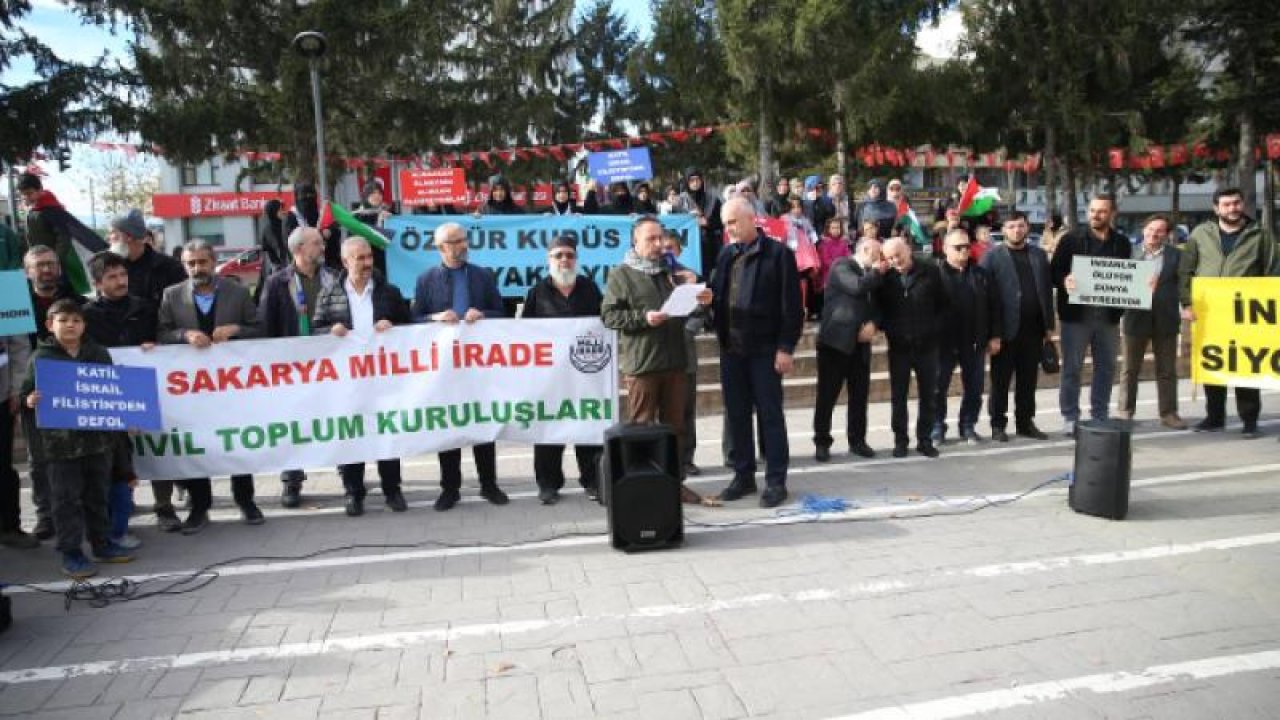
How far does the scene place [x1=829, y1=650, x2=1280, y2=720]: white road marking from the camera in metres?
3.31

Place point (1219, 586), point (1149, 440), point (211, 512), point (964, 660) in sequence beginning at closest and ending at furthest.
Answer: point (964, 660)
point (1219, 586)
point (211, 512)
point (1149, 440)

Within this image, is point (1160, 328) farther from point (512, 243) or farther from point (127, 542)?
point (127, 542)

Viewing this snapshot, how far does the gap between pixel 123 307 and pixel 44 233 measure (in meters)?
Result: 2.12

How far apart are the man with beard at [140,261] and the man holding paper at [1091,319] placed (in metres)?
7.43

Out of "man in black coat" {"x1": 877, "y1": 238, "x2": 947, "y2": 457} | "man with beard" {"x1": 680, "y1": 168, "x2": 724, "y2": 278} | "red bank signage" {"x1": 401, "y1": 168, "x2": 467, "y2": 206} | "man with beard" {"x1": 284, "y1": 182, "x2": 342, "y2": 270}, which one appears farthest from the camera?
"red bank signage" {"x1": 401, "y1": 168, "x2": 467, "y2": 206}

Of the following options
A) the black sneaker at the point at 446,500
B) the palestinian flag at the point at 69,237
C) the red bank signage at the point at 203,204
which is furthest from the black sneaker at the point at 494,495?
the red bank signage at the point at 203,204

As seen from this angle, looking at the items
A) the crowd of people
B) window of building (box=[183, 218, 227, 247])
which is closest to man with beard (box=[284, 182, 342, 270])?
the crowd of people

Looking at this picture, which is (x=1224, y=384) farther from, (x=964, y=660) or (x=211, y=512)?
(x=211, y=512)

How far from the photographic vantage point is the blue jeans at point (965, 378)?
7.98m

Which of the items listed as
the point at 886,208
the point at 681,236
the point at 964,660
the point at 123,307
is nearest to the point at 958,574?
the point at 964,660

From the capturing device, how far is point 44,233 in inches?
293

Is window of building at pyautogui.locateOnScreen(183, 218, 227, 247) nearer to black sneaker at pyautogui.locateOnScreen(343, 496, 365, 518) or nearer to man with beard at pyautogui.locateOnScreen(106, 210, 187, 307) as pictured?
man with beard at pyautogui.locateOnScreen(106, 210, 187, 307)

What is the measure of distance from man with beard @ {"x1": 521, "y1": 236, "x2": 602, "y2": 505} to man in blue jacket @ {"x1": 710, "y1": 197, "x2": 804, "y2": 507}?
101cm

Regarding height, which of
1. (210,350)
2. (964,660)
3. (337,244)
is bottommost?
(964,660)
